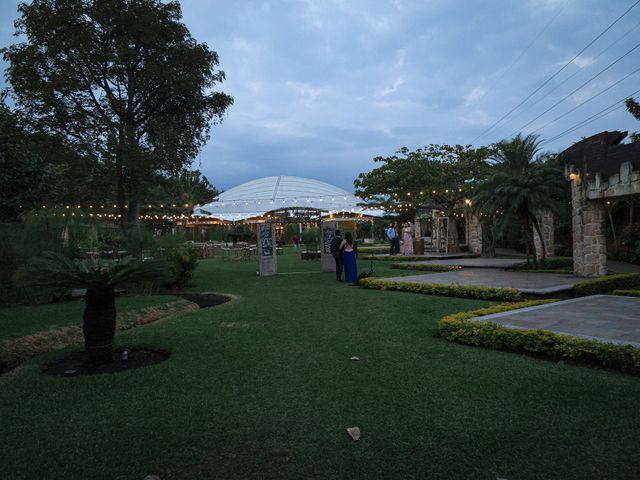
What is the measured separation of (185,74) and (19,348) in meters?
10.1

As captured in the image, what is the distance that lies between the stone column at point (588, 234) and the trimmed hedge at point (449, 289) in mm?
3916

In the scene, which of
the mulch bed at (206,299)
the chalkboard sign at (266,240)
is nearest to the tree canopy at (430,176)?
the chalkboard sign at (266,240)

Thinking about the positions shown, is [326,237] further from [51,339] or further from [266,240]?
[51,339]

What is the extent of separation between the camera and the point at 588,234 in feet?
32.7

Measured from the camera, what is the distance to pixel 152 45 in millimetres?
12594

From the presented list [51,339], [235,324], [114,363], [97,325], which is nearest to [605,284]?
[235,324]

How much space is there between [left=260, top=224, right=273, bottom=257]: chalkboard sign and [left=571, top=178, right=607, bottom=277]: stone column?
8.53m

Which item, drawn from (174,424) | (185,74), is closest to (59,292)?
(174,424)

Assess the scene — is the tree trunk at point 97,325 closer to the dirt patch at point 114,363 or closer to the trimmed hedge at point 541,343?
the dirt patch at point 114,363

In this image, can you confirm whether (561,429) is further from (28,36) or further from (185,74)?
(28,36)

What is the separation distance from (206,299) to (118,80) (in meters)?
8.28

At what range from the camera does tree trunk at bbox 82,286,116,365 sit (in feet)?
13.5

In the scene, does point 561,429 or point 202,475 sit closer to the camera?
point 202,475

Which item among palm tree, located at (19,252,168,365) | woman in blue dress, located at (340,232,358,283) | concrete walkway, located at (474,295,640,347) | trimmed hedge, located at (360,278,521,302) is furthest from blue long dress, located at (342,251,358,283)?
palm tree, located at (19,252,168,365)
